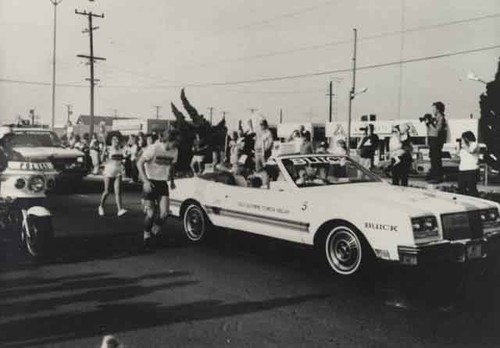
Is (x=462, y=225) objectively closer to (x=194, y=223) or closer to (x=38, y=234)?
(x=194, y=223)

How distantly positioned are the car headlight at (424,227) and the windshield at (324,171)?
161 centimetres

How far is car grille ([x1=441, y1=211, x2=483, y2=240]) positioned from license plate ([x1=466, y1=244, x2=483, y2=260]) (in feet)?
0.53

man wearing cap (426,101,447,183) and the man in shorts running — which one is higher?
man wearing cap (426,101,447,183)

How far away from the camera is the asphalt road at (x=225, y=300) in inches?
178

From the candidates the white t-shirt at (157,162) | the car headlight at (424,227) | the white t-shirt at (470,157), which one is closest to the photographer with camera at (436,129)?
the white t-shirt at (470,157)

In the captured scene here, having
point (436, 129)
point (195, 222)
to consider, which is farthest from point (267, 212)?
point (436, 129)

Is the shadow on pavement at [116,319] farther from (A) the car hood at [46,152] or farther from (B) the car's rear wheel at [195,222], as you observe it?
(A) the car hood at [46,152]

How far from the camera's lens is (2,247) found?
7938 mm

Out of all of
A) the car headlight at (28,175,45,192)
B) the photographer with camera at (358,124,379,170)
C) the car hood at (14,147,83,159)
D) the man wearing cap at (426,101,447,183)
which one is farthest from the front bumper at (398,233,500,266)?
the car hood at (14,147,83,159)

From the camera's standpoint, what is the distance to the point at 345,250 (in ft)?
21.2

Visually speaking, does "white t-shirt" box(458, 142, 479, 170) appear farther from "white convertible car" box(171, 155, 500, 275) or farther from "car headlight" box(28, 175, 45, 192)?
"car headlight" box(28, 175, 45, 192)

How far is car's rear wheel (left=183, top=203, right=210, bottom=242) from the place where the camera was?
842cm

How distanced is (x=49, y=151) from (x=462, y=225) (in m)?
13.0

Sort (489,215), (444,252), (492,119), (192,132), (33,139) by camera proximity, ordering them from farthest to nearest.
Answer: (192,132), (492,119), (33,139), (489,215), (444,252)
